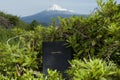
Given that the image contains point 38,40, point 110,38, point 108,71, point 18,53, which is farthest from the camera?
point 38,40

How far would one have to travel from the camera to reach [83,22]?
3.77 meters

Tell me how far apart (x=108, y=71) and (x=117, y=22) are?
0.83 meters

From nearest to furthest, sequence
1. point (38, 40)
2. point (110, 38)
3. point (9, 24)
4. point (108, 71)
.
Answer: point (108, 71), point (110, 38), point (38, 40), point (9, 24)

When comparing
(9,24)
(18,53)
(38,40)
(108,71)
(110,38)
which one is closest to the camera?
(108,71)

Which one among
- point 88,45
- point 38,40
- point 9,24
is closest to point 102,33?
point 88,45

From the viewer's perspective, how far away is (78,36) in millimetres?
3680

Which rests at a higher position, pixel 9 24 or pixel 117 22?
pixel 117 22

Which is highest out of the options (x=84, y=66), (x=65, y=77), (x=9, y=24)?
(x=84, y=66)

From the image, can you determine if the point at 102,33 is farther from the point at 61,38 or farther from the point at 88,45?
the point at 61,38

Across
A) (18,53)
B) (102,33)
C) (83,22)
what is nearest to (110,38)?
(102,33)

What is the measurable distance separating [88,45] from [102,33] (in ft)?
0.52

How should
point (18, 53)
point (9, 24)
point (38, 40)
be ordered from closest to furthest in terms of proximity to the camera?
point (18, 53) → point (38, 40) → point (9, 24)

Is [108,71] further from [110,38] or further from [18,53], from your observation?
[18,53]

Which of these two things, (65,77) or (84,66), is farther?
(65,77)
